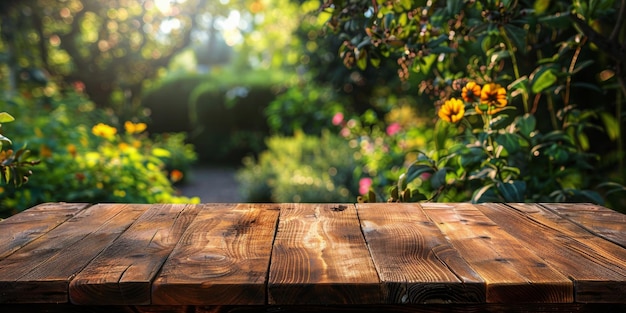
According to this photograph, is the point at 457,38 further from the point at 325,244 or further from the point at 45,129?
the point at 45,129

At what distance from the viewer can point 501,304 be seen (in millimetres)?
1232

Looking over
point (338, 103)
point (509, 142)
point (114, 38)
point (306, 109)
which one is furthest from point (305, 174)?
point (114, 38)

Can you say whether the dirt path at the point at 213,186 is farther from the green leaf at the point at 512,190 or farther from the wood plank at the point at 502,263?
the wood plank at the point at 502,263

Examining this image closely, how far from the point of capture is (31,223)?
1704mm

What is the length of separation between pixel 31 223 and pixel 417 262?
3.49ft

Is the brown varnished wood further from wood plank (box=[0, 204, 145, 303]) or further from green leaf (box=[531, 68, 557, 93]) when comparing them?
green leaf (box=[531, 68, 557, 93])

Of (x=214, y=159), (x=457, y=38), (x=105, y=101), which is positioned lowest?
(x=214, y=159)

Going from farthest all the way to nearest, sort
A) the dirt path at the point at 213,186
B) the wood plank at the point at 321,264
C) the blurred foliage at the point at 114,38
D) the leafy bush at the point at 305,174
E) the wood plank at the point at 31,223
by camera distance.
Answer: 1. the blurred foliage at the point at 114,38
2. the dirt path at the point at 213,186
3. the leafy bush at the point at 305,174
4. the wood plank at the point at 31,223
5. the wood plank at the point at 321,264

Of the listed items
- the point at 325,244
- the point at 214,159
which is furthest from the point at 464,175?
the point at 214,159

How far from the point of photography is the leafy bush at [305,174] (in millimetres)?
5184

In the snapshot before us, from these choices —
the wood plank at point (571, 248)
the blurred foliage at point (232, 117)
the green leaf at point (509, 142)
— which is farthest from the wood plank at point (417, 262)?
the blurred foliage at point (232, 117)

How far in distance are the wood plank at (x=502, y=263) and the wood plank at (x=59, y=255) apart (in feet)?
2.66

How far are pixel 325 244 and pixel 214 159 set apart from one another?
915 cm

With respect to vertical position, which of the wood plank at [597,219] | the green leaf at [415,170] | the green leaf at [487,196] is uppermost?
the wood plank at [597,219]
